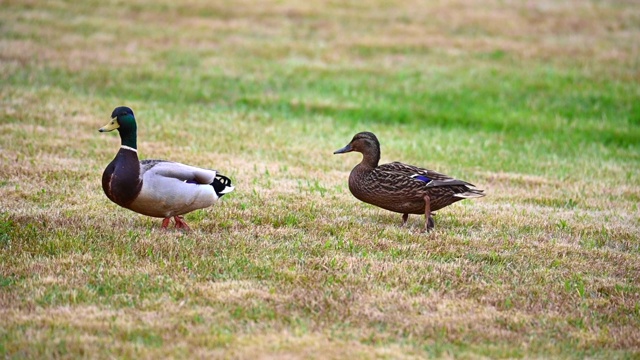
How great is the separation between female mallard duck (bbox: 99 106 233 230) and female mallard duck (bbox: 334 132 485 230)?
155cm

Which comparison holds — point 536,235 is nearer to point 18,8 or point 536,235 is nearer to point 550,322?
point 550,322

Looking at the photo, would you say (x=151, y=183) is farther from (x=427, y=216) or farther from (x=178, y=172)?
(x=427, y=216)

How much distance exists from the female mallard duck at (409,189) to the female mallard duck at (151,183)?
1551mm

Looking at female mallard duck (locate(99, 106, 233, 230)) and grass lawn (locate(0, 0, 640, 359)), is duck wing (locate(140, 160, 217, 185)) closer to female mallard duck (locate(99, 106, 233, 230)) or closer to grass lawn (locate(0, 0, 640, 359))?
female mallard duck (locate(99, 106, 233, 230))

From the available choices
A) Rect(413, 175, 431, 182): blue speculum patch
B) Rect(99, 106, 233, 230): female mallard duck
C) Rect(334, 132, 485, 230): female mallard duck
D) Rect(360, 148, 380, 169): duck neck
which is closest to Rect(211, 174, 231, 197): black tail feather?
Rect(99, 106, 233, 230): female mallard duck

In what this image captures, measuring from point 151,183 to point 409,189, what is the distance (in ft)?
8.31

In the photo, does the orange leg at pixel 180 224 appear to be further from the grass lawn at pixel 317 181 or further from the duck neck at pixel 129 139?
the duck neck at pixel 129 139

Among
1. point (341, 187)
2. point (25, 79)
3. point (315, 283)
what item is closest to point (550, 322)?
point (315, 283)

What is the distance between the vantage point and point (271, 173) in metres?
11.5

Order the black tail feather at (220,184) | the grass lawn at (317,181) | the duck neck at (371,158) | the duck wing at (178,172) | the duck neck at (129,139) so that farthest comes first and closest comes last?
1. the duck neck at (371,158)
2. the black tail feather at (220,184)
3. the duck neck at (129,139)
4. the duck wing at (178,172)
5. the grass lawn at (317,181)

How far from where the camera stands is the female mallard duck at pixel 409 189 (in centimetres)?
870

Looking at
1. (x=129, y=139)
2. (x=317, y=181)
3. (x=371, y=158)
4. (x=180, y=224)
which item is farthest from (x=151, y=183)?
(x=317, y=181)

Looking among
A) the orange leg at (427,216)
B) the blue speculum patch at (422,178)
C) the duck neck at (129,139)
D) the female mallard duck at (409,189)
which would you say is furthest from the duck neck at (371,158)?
the duck neck at (129,139)

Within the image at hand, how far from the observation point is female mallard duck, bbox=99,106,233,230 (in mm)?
7773
